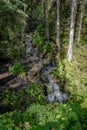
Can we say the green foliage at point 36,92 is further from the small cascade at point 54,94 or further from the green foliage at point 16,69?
the green foliage at point 16,69

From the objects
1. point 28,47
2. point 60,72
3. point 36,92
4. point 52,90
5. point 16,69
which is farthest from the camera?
point 28,47

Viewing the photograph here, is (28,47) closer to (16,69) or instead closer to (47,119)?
(16,69)

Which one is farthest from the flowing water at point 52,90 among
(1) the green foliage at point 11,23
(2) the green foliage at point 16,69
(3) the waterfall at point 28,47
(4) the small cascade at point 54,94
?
(1) the green foliage at point 11,23

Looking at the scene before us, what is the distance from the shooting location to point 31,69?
17.7 meters

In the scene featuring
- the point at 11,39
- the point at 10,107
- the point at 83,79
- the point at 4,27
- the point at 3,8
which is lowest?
the point at 10,107

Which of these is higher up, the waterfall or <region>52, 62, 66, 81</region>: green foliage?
the waterfall

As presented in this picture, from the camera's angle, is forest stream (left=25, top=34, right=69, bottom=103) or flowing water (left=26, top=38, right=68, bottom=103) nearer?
flowing water (left=26, top=38, right=68, bottom=103)

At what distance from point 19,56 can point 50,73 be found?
385 cm

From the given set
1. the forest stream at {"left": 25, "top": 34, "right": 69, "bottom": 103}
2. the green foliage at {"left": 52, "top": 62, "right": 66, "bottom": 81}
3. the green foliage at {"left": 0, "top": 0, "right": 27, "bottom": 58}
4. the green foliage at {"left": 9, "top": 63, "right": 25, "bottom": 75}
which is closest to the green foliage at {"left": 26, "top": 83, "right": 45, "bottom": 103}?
the forest stream at {"left": 25, "top": 34, "right": 69, "bottom": 103}

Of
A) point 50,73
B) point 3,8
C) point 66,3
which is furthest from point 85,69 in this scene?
point 66,3

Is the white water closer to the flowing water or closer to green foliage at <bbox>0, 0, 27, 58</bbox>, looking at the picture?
the flowing water

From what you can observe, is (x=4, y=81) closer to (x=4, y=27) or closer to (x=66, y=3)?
(x=4, y=27)

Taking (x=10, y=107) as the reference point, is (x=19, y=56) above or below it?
above

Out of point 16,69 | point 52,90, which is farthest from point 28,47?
point 52,90
